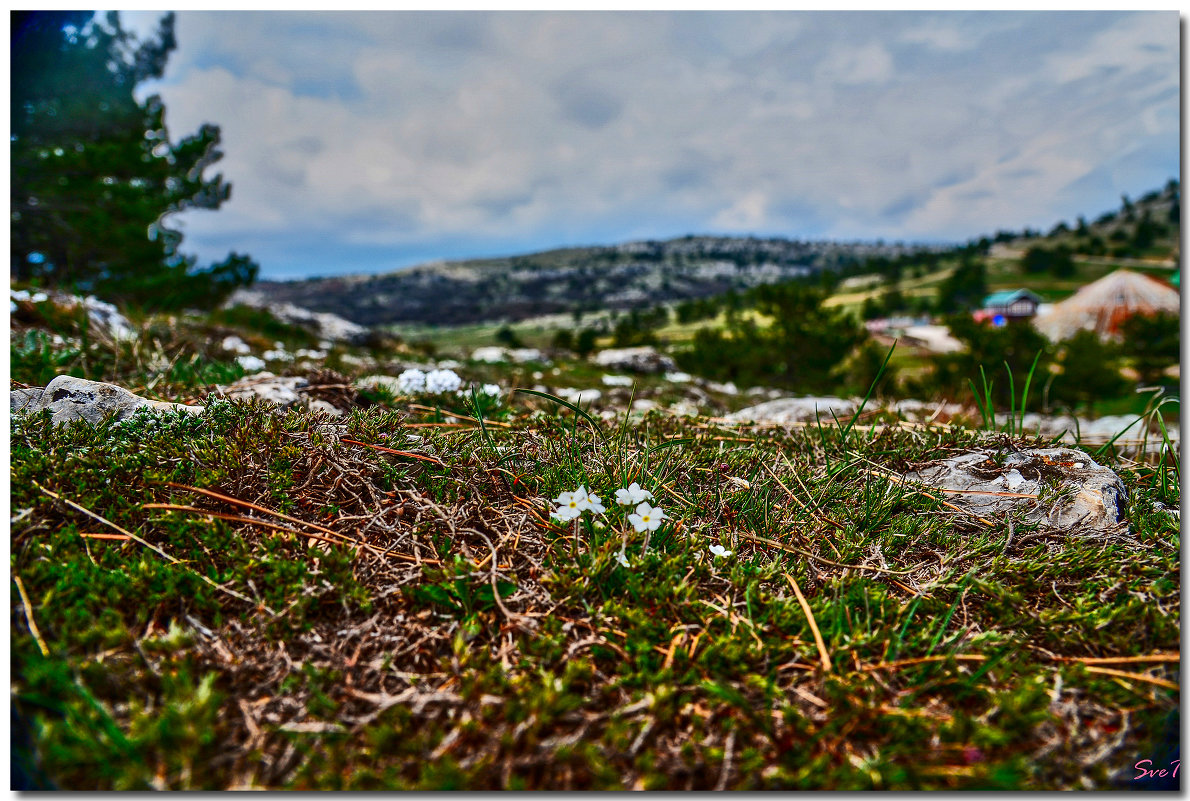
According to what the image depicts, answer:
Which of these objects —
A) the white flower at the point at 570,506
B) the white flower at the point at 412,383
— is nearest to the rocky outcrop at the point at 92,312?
the white flower at the point at 412,383

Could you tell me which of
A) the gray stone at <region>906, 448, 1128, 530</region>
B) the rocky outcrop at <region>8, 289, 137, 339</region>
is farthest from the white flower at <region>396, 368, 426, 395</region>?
the rocky outcrop at <region>8, 289, 137, 339</region>

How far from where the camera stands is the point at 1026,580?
1976 millimetres

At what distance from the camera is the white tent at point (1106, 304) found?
71.2 m

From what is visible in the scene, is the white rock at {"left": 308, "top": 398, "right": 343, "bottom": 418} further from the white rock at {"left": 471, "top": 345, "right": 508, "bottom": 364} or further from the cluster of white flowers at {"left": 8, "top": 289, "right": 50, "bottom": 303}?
the white rock at {"left": 471, "top": 345, "right": 508, "bottom": 364}

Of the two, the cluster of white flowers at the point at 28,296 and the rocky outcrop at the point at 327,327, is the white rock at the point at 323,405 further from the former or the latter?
the rocky outcrop at the point at 327,327

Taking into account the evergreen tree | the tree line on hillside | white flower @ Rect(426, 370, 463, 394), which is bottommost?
the tree line on hillside

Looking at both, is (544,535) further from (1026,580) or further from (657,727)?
(1026,580)

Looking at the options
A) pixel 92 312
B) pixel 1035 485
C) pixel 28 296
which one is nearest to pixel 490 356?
pixel 92 312

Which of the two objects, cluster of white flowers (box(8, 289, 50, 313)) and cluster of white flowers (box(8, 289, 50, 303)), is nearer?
cluster of white flowers (box(8, 289, 50, 313))

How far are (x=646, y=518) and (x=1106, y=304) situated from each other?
9844cm

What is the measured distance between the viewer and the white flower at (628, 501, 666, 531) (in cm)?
193

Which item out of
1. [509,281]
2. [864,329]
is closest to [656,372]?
[864,329]

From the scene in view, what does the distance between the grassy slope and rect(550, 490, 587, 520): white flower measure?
0.13 m

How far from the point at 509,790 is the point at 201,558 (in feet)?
4.09
